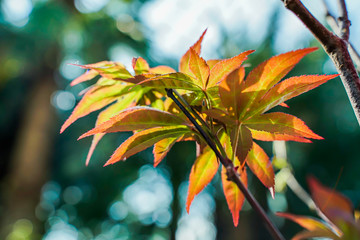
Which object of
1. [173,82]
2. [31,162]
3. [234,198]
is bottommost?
[234,198]

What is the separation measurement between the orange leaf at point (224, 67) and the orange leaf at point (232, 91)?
0.03ft

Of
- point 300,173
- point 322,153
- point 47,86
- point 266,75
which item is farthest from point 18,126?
point 266,75

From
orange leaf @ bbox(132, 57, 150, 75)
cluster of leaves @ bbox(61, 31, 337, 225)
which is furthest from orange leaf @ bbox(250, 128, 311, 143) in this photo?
orange leaf @ bbox(132, 57, 150, 75)

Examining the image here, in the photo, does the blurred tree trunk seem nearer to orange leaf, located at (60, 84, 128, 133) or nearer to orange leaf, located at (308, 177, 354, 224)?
orange leaf, located at (60, 84, 128, 133)

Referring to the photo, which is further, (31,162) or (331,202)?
(31,162)

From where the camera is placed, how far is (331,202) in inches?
4.4

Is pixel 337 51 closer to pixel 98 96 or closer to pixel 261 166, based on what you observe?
pixel 261 166

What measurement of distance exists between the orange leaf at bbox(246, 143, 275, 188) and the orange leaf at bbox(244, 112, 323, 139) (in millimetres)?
38

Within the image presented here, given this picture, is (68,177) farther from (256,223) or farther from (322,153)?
(322,153)

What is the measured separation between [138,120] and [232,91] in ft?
0.23

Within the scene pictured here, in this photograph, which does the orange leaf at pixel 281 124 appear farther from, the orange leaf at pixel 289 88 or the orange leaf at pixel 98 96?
the orange leaf at pixel 98 96

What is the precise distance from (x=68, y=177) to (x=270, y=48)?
3611 mm

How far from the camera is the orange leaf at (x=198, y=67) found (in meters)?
0.22

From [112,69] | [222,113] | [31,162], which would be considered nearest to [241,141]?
[222,113]
